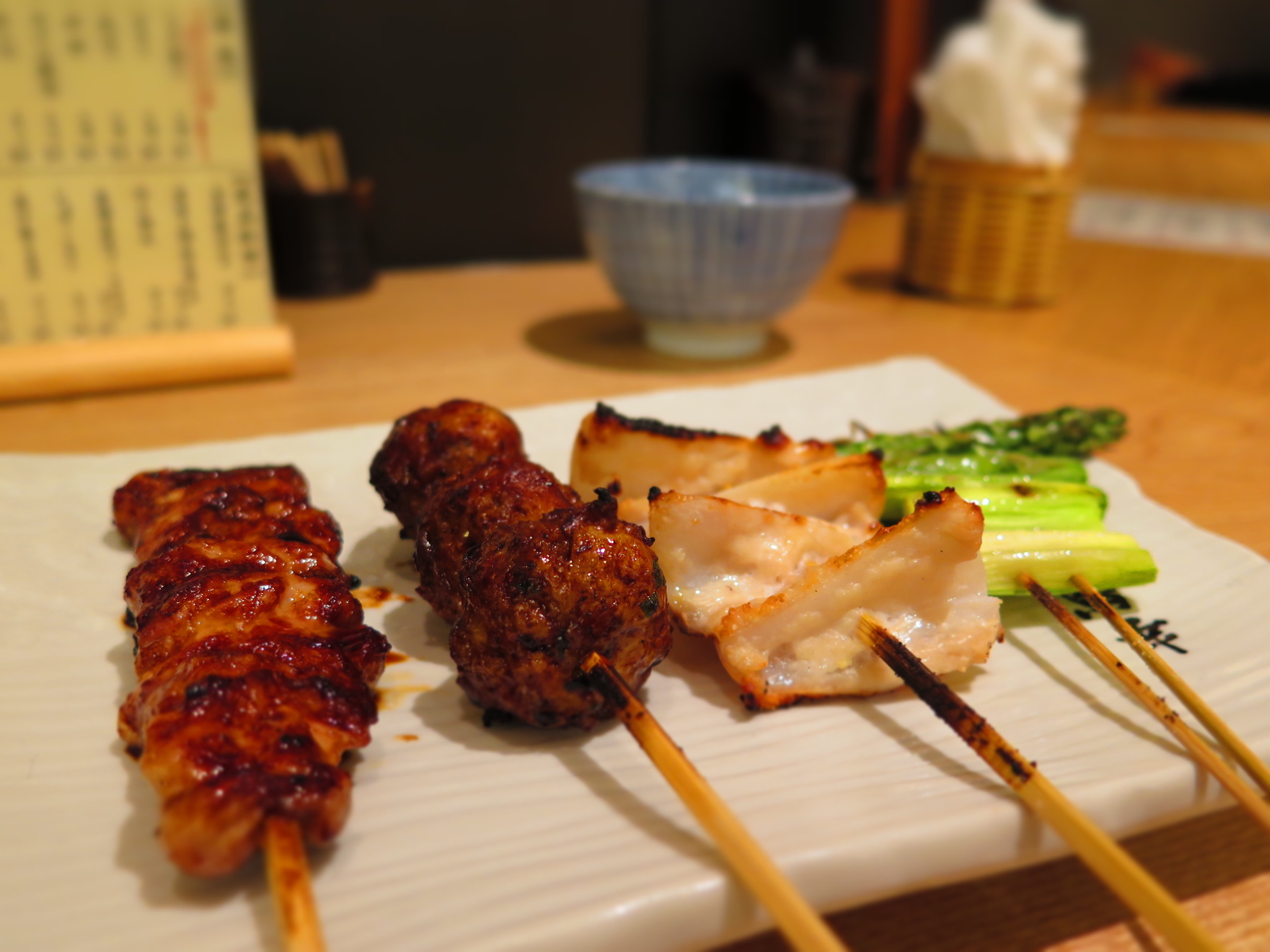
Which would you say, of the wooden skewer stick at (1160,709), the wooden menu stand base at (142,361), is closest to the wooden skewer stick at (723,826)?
the wooden skewer stick at (1160,709)

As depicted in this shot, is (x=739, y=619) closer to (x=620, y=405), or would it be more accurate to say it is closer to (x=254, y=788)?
(x=254, y=788)

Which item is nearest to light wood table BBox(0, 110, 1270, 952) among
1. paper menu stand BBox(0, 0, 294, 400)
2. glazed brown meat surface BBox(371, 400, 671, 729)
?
paper menu stand BBox(0, 0, 294, 400)

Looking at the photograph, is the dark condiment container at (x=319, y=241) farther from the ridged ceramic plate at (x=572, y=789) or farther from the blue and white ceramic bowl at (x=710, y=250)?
the ridged ceramic plate at (x=572, y=789)

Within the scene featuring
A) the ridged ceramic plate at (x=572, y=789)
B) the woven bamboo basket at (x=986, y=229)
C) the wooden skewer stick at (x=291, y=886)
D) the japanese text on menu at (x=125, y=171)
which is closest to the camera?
the wooden skewer stick at (x=291, y=886)

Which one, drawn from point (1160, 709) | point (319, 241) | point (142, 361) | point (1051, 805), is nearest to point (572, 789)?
point (1051, 805)

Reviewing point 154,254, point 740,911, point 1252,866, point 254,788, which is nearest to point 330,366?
point 154,254

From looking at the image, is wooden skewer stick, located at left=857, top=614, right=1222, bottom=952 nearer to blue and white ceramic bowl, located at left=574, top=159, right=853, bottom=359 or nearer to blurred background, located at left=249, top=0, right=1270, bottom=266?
blue and white ceramic bowl, located at left=574, top=159, right=853, bottom=359

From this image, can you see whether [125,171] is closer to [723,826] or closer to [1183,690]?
[723,826]
